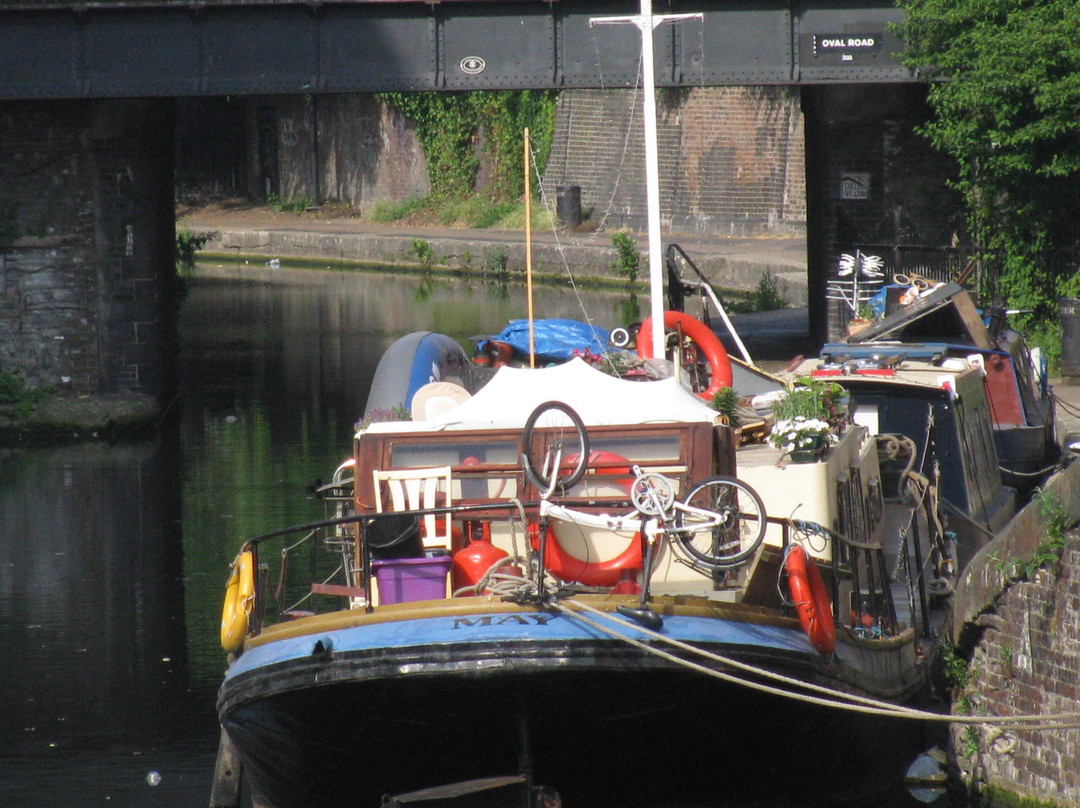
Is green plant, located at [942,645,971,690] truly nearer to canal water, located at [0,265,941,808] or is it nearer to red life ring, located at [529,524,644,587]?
canal water, located at [0,265,941,808]

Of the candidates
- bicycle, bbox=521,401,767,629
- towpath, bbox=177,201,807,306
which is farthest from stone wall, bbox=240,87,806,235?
bicycle, bbox=521,401,767,629

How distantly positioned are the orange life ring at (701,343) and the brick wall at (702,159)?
1013 inches

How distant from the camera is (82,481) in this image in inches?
760

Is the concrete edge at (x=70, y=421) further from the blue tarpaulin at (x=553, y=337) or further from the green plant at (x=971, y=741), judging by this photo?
the green plant at (x=971, y=741)

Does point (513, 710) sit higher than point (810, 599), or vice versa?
point (810, 599)

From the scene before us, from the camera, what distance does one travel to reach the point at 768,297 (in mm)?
32250

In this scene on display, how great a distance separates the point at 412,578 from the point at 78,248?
44.8ft

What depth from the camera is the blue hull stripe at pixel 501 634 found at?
8.27m

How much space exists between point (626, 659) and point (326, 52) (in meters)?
14.3

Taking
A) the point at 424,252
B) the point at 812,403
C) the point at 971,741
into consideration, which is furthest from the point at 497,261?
the point at 971,741

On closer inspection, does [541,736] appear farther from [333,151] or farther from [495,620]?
[333,151]

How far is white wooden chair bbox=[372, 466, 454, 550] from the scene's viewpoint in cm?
941

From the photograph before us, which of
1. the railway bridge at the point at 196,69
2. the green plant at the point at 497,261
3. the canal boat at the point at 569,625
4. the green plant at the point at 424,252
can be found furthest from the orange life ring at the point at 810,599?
the green plant at the point at 424,252

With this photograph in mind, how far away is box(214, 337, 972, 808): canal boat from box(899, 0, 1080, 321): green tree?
10197 millimetres
